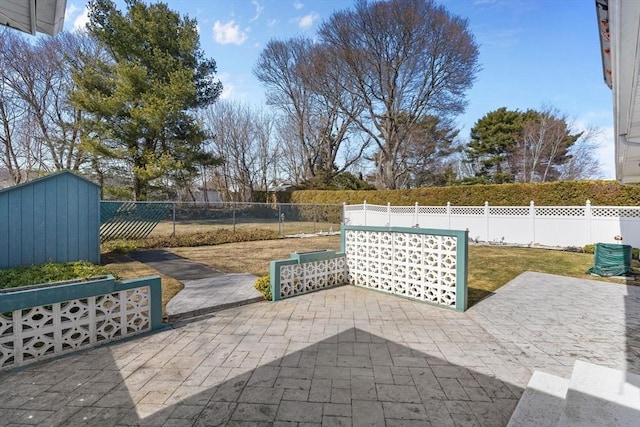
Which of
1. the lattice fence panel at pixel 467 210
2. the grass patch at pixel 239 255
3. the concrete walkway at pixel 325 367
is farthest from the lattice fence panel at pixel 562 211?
the grass patch at pixel 239 255

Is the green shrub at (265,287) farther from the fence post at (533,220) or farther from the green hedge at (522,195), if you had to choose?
the green hedge at (522,195)

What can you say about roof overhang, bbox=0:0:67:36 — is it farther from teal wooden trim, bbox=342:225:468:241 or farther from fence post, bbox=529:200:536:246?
fence post, bbox=529:200:536:246

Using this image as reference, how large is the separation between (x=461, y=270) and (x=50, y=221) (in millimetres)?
7030

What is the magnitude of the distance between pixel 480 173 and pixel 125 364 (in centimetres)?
2679

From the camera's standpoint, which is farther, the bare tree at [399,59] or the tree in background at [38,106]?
the bare tree at [399,59]

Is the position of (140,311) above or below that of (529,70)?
below

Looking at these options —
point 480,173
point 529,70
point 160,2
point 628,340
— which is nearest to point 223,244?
point 628,340

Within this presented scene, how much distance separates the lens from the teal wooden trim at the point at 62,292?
2.43 meters

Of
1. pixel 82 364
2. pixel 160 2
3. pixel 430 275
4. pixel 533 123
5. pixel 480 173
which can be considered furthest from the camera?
pixel 480 173

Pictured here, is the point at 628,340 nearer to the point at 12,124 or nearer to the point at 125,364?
the point at 125,364

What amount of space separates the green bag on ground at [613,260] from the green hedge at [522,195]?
4.84 m

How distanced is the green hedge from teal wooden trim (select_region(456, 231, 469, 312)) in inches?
381

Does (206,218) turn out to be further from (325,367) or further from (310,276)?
(325,367)

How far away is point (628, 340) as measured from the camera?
3201mm
